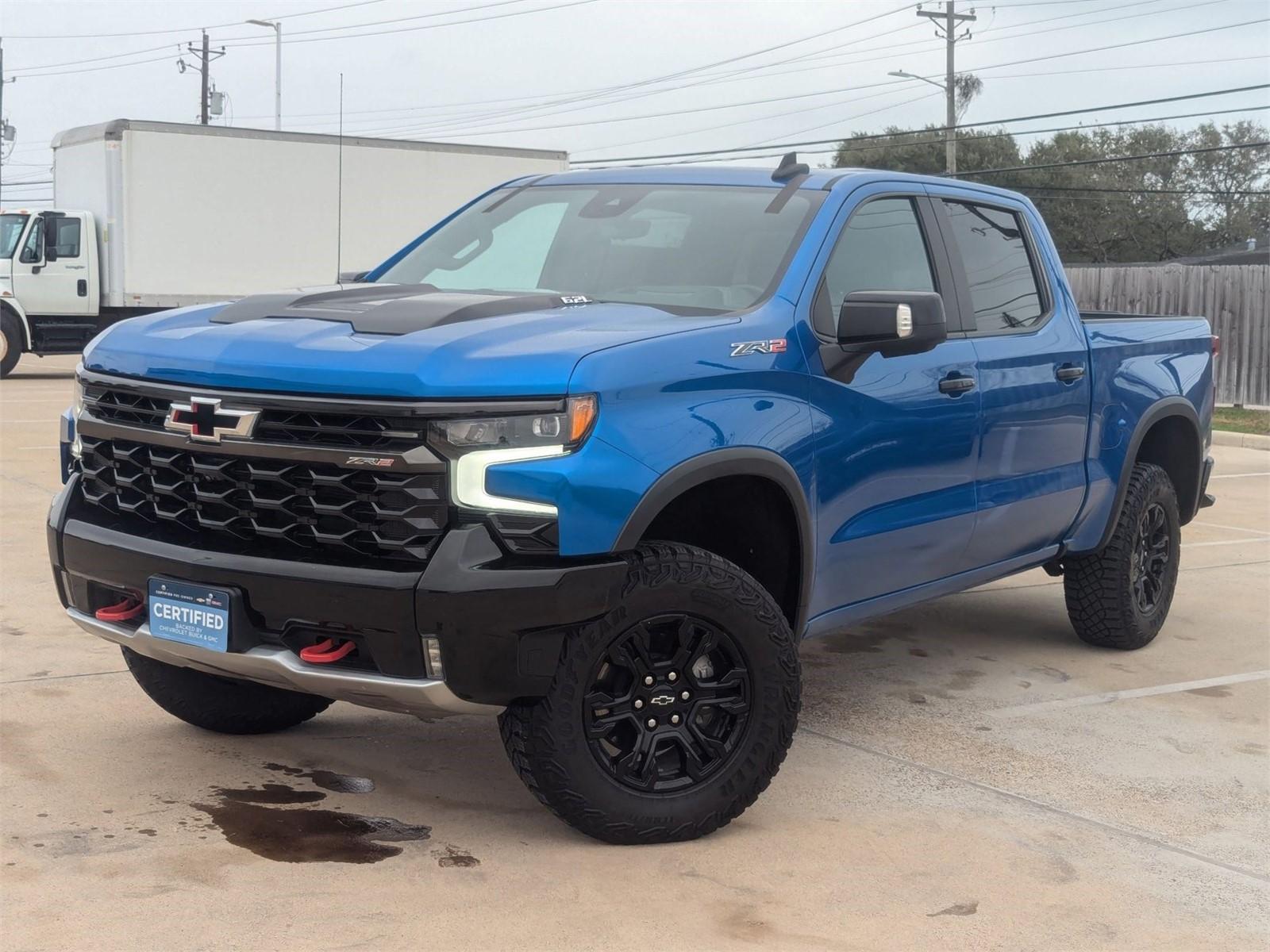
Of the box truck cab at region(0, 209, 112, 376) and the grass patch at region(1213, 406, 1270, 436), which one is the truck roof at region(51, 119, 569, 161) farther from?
the grass patch at region(1213, 406, 1270, 436)


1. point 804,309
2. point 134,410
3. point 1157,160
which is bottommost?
point 134,410

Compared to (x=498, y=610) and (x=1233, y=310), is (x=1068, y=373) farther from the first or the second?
(x=1233, y=310)

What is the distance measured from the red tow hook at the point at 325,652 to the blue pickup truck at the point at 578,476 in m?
0.01

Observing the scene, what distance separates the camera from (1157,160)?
202ft

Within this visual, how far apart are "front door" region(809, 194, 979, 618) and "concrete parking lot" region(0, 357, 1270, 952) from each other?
0.69m

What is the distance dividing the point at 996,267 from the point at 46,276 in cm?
1901

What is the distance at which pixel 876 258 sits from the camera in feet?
17.3

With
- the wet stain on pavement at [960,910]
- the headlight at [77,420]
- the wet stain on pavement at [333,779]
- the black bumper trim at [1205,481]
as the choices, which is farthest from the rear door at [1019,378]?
the headlight at [77,420]

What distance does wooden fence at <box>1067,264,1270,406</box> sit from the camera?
21.1 metres

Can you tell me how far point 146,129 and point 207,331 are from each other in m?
19.1

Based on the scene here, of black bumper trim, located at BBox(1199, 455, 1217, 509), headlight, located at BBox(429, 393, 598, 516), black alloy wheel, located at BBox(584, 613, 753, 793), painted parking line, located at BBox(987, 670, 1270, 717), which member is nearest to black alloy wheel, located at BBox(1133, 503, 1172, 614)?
black bumper trim, located at BBox(1199, 455, 1217, 509)

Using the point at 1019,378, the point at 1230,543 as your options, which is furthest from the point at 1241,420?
the point at 1019,378

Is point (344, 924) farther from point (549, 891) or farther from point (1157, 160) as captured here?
point (1157, 160)

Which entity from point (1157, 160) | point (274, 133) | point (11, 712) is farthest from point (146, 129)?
point (1157, 160)
